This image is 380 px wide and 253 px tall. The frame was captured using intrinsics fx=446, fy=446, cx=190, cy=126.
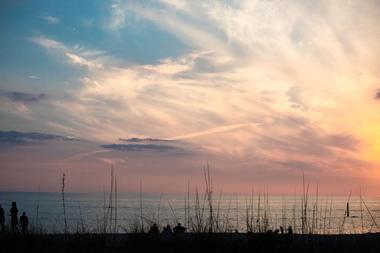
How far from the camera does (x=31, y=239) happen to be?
8.33 m

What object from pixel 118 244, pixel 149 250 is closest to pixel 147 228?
pixel 118 244

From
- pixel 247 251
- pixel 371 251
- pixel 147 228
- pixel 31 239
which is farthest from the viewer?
pixel 147 228

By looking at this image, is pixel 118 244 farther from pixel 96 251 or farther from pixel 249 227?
pixel 249 227

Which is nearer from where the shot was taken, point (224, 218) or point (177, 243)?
point (177, 243)

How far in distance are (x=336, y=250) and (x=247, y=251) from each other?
6.37 feet

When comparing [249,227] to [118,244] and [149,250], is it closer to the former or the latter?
[149,250]

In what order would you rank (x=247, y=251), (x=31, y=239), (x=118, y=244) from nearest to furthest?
1. (x=247, y=251)
2. (x=31, y=239)
3. (x=118, y=244)

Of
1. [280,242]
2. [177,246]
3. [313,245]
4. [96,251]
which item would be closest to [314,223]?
[313,245]

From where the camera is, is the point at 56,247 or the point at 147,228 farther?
the point at 147,228

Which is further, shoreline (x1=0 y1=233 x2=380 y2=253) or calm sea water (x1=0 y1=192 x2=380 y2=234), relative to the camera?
calm sea water (x1=0 y1=192 x2=380 y2=234)

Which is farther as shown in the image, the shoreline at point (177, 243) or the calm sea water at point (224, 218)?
the calm sea water at point (224, 218)

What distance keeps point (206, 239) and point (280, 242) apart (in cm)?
153

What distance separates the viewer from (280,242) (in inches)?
283

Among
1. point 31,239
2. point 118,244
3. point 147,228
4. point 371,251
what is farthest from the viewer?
point 147,228
